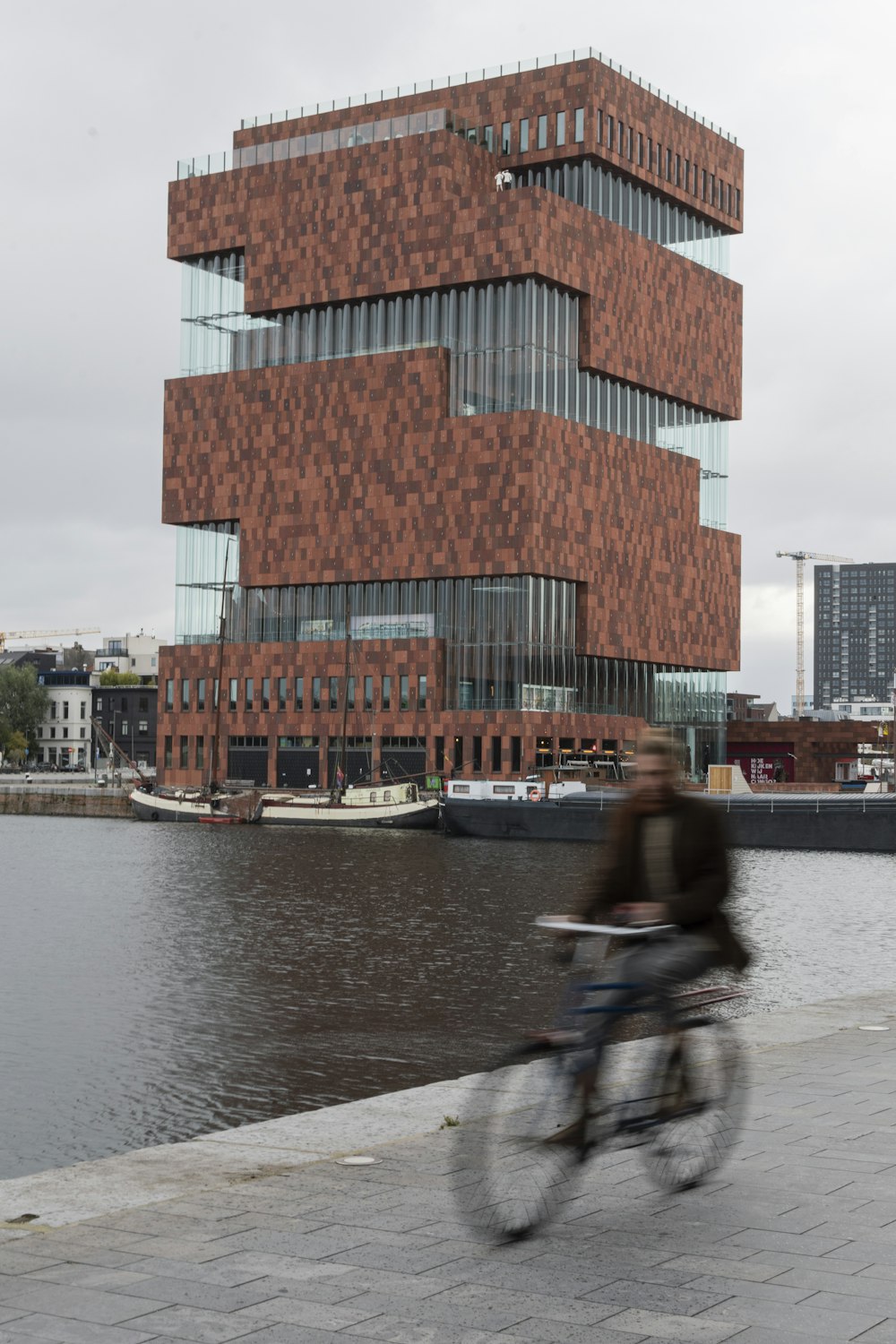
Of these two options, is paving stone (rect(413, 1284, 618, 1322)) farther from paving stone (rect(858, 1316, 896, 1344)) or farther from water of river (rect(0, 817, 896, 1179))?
water of river (rect(0, 817, 896, 1179))

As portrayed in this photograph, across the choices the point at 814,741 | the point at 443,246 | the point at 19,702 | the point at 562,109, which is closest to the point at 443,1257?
the point at 443,246

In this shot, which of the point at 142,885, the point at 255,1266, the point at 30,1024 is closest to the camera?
the point at 255,1266

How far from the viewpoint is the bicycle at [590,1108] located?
7695mm

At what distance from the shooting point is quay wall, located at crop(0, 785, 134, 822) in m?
113

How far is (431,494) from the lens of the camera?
10731 cm

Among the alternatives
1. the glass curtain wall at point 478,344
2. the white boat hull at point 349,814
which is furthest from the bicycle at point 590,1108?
the glass curtain wall at point 478,344

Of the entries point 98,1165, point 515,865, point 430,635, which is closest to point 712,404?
point 430,635

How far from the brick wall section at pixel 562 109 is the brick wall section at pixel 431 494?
58.0 feet

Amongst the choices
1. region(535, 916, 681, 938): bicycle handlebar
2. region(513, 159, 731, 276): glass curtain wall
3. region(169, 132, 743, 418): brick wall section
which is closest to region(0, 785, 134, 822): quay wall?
region(169, 132, 743, 418): brick wall section

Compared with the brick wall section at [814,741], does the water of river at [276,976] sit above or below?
below

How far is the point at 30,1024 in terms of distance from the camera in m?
20.1

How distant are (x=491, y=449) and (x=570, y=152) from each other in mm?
21801

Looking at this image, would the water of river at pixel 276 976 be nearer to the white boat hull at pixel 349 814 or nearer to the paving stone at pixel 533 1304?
the paving stone at pixel 533 1304

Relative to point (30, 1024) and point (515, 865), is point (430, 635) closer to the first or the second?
point (515, 865)
